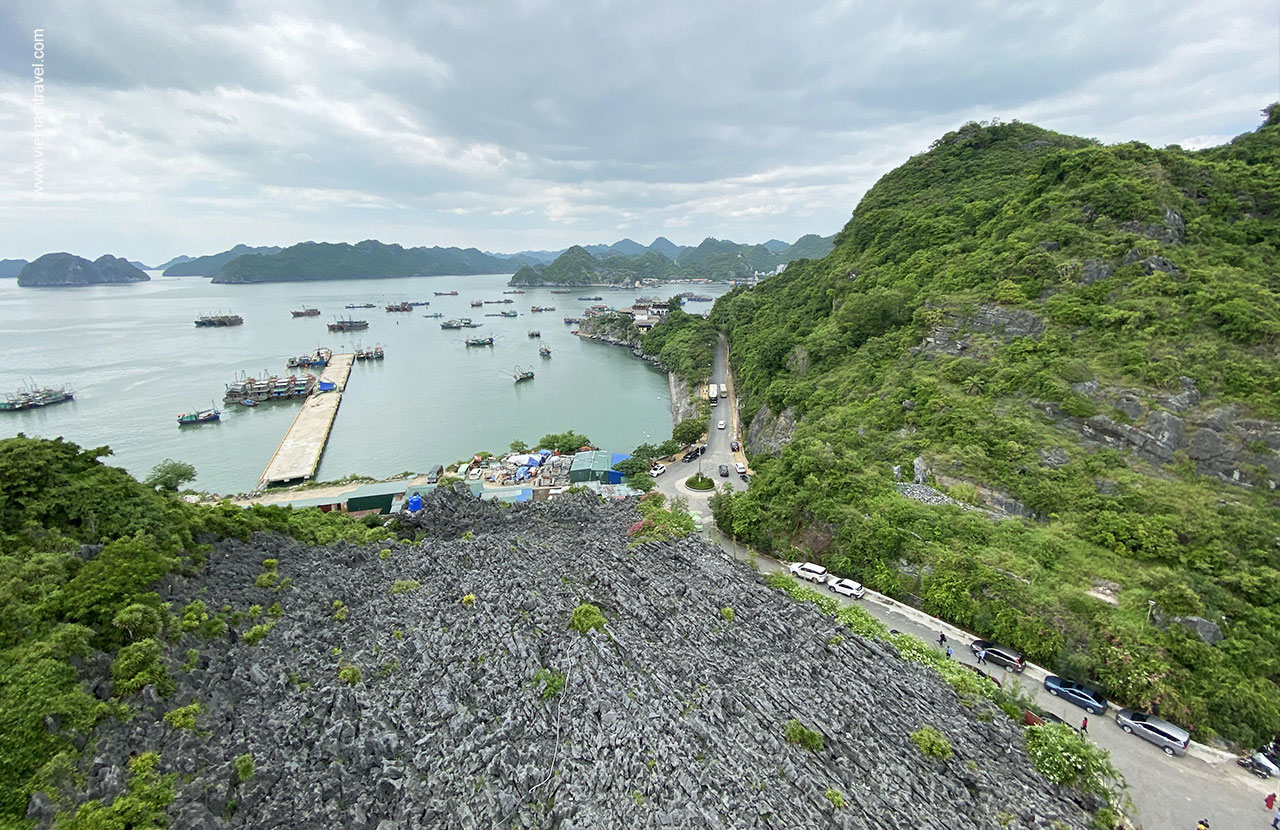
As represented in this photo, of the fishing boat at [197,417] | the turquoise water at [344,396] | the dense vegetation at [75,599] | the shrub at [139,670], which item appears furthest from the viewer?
the fishing boat at [197,417]

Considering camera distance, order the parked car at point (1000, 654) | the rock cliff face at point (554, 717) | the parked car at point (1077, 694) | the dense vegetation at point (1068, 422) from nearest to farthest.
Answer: the rock cliff face at point (554, 717)
the parked car at point (1077, 694)
the dense vegetation at point (1068, 422)
the parked car at point (1000, 654)

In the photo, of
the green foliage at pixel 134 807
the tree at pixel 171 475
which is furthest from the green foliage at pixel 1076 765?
the tree at pixel 171 475

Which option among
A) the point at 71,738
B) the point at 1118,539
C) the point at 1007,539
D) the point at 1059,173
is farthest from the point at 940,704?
the point at 1059,173

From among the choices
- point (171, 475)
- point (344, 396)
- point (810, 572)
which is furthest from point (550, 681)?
point (344, 396)

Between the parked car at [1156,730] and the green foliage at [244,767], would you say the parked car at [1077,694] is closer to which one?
the parked car at [1156,730]

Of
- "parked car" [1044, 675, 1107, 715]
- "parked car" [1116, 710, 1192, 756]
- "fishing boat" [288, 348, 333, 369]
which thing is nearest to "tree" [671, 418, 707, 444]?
"parked car" [1044, 675, 1107, 715]

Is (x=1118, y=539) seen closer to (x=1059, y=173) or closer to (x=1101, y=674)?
(x=1101, y=674)

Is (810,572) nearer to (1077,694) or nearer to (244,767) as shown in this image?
(1077,694)
